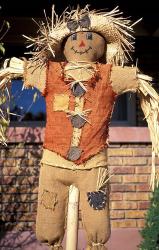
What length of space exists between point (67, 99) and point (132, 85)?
0.39 metres

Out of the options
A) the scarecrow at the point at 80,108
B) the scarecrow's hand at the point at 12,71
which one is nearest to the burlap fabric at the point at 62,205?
the scarecrow at the point at 80,108

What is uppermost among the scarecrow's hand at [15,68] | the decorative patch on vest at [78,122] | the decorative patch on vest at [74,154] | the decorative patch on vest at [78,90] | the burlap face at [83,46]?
the burlap face at [83,46]

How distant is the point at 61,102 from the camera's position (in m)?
2.60

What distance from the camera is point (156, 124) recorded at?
271cm

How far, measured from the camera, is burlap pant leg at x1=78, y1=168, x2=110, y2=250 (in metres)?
2.53

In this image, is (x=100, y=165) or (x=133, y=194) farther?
(x=133, y=194)

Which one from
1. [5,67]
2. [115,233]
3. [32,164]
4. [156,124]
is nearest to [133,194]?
[115,233]

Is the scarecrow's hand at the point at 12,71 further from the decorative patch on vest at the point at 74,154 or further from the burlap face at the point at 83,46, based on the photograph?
the decorative patch on vest at the point at 74,154

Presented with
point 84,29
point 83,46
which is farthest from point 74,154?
point 84,29

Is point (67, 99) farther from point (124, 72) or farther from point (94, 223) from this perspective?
point (94, 223)

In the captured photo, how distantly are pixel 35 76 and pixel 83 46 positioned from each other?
33 centimetres

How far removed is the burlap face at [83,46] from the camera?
2.63 meters

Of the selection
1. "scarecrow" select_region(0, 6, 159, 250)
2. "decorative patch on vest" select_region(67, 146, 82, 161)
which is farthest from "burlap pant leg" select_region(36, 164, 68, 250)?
"decorative patch on vest" select_region(67, 146, 82, 161)

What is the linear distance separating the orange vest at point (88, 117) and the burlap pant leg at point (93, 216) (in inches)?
4.1
